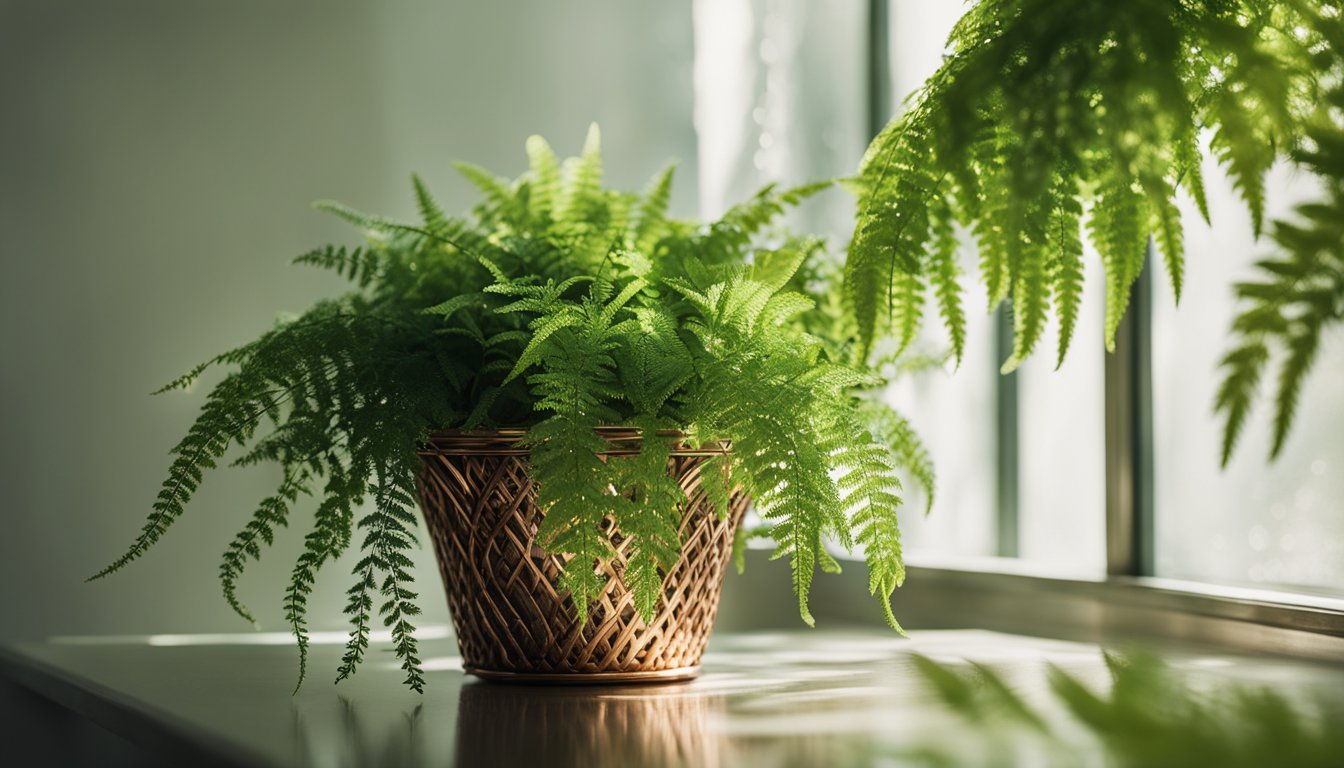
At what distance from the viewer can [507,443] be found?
81 centimetres

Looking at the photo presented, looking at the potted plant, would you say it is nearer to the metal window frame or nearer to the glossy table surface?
the glossy table surface

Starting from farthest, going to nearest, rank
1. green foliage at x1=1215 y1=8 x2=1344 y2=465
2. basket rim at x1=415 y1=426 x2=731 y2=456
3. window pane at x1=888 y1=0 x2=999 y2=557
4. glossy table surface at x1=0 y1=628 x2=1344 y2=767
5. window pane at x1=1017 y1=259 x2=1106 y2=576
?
window pane at x1=888 y1=0 x2=999 y2=557, window pane at x1=1017 y1=259 x2=1106 y2=576, basket rim at x1=415 y1=426 x2=731 y2=456, glossy table surface at x1=0 y1=628 x2=1344 y2=767, green foliage at x1=1215 y1=8 x2=1344 y2=465

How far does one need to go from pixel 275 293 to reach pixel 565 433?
77cm

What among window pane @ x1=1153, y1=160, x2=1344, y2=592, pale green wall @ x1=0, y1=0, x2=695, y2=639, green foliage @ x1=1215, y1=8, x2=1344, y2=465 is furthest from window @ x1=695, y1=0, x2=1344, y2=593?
green foliage @ x1=1215, y1=8, x2=1344, y2=465

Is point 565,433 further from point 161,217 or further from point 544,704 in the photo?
point 161,217

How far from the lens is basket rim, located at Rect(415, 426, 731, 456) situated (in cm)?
78

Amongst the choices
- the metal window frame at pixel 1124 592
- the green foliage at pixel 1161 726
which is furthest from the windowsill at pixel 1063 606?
the green foliage at pixel 1161 726

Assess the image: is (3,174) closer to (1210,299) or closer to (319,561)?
(319,561)

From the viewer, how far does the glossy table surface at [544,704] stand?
658 millimetres

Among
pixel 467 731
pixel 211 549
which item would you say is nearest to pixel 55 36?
pixel 211 549

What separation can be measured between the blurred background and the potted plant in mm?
514

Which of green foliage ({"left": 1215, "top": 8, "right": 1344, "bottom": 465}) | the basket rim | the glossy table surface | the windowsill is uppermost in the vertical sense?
green foliage ({"left": 1215, "top": 8, "right": 1344, "bottom": 465})

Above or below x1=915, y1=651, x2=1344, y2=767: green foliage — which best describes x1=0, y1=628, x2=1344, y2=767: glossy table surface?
below

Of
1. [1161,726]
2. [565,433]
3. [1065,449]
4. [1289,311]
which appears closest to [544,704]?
[565,433]
